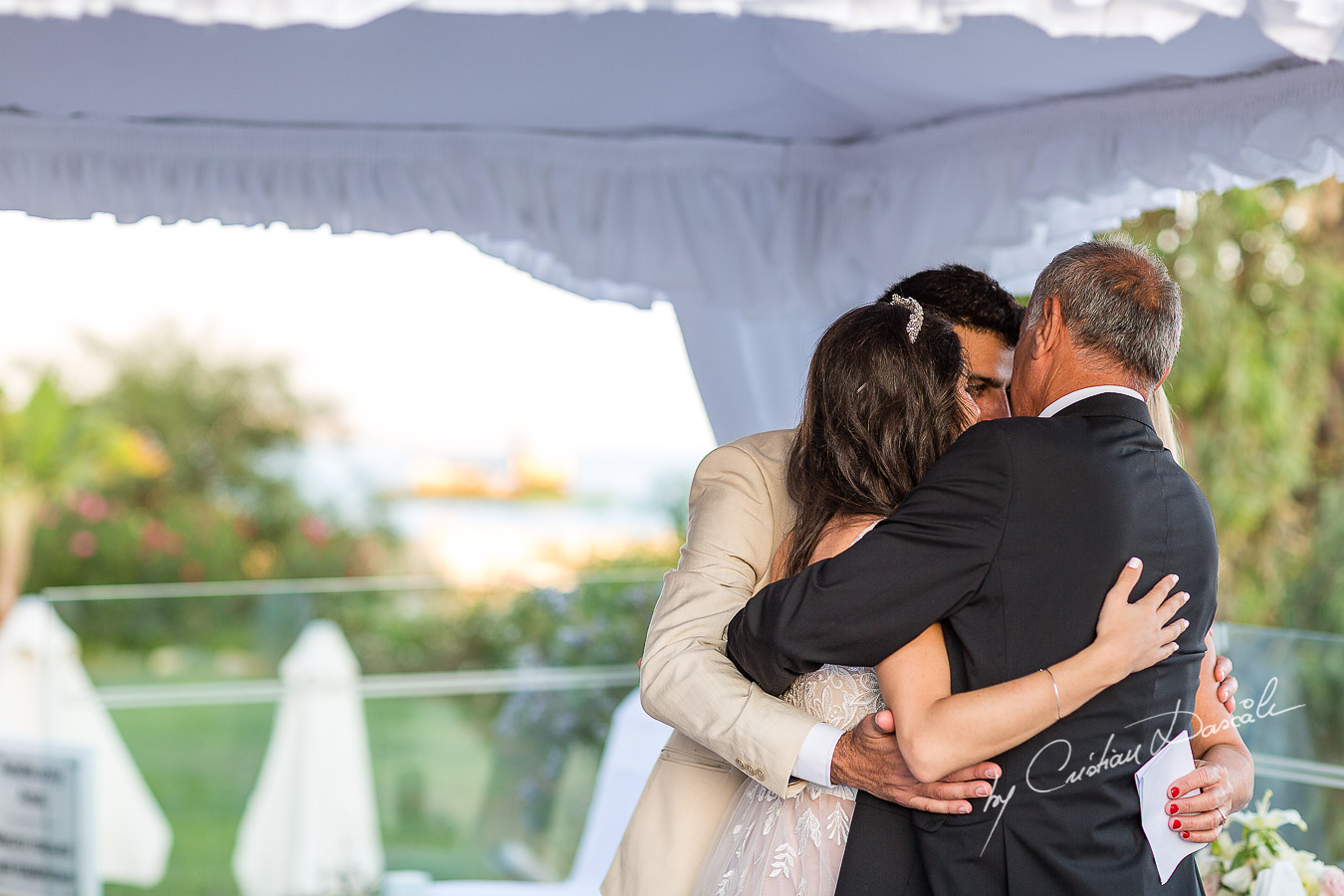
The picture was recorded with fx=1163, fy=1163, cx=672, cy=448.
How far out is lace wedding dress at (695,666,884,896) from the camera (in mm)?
1519

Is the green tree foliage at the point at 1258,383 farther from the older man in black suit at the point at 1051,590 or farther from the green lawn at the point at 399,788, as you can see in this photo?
the older man in black suit at the point at 1051,590

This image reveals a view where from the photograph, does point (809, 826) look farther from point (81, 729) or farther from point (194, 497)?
point (194, 497)

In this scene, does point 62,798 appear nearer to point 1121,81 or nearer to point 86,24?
point 86,24

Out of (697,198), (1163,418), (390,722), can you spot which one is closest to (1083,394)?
(1163,418)

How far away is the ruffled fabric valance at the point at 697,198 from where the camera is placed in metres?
2.28

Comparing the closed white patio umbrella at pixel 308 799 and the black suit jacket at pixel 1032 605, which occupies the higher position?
the black suit jacket at pixel 1032 605

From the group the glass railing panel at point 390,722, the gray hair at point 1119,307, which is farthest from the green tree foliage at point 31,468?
the gray hair at point 1119,307

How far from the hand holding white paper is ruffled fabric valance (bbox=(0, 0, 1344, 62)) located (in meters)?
0.84

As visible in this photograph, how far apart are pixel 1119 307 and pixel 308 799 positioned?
3.88 m

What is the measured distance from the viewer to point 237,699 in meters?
4.43

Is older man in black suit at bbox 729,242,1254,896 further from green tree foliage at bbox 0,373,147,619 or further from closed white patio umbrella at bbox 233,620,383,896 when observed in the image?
green tree foliage at bbox 0,373,147,619

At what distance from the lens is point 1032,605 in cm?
135

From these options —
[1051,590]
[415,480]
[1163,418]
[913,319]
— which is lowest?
[415,480]

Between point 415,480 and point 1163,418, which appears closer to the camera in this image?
point 1163,418
